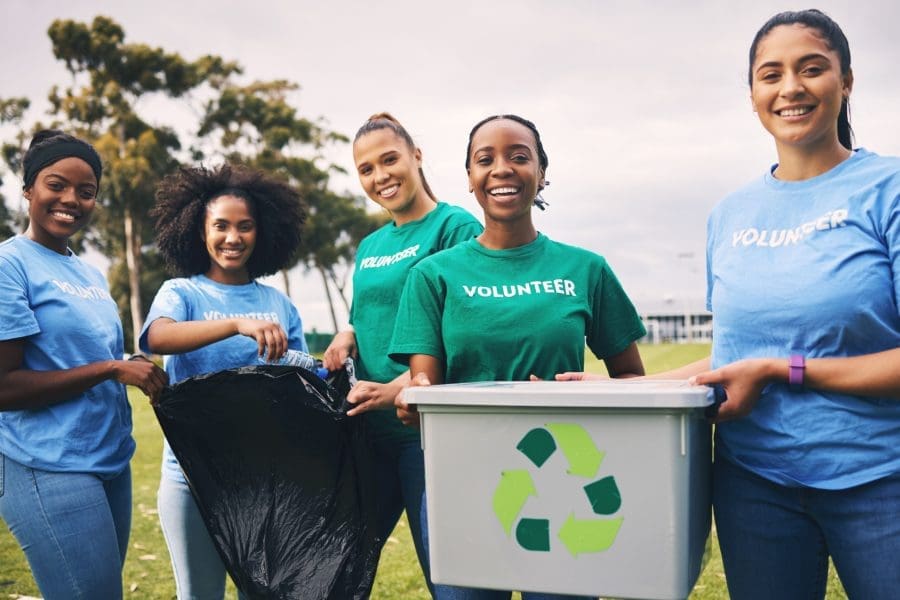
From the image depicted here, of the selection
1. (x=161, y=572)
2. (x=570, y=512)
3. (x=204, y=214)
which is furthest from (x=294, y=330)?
(x=161, y=572)

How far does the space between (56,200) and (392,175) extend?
1.04m

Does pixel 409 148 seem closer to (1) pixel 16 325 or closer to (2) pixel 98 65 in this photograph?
(1) pixel 16 325

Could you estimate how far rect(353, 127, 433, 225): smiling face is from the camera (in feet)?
9.00

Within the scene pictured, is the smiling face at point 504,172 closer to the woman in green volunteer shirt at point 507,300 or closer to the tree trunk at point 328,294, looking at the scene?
the woman in green volunteer shirt at point 507,300

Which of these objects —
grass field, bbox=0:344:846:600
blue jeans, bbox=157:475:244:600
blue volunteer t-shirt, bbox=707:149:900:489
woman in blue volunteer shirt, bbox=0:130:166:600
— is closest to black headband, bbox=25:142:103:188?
woman in blue volunteer shirt, bbox=0:130:166:600

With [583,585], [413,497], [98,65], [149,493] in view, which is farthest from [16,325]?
[98,65]

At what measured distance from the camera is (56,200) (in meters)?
2.48

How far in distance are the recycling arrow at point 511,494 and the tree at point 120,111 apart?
21.5m

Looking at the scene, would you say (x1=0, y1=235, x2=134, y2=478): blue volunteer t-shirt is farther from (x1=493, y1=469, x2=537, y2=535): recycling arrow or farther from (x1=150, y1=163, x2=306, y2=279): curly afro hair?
(x1=493, y1=469, x2=537, y2=535): recycling arrow

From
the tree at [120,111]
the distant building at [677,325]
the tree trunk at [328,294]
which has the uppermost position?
the tree at [120,111]

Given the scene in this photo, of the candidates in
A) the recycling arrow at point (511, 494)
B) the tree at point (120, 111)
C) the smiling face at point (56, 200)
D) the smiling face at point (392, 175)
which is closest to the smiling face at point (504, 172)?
the smiling face at point (392, 175)

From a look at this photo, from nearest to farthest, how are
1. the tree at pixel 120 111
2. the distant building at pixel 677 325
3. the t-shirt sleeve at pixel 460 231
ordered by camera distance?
the t-shirt sleeve at pixel 460 231
the tree at pixel 120 111
the distant building at pixel 677 325

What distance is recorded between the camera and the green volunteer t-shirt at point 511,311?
7.16 ft

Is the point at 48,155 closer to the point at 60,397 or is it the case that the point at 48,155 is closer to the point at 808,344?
the point at 60,397
